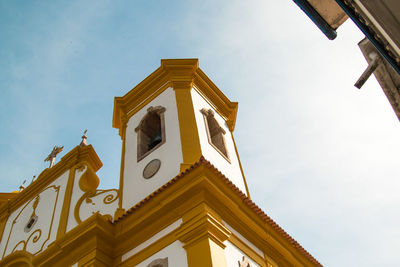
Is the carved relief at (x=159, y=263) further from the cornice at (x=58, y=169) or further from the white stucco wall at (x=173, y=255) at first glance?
the cornice at (x=58, y=169)

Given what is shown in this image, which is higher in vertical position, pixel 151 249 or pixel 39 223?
pixel 39 223

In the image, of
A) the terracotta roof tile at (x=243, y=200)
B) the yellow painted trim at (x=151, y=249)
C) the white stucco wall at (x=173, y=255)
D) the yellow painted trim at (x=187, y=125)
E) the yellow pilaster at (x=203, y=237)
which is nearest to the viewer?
the yellow pilaster at (x=203, y=237)

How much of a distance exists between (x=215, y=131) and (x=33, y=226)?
5008 mm

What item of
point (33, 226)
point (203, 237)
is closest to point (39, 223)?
point (33, 226)

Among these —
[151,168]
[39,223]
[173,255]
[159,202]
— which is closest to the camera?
[173,255]

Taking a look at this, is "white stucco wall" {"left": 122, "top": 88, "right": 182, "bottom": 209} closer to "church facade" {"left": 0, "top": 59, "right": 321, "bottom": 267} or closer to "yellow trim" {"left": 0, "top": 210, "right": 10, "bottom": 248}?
"church facade" {"left": 0, "top": 59, "right": 321, "bottom": 267}

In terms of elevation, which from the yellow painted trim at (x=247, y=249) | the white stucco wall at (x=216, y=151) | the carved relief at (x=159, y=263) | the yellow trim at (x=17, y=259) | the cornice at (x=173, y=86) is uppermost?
the cornice at (x=173, y=86)

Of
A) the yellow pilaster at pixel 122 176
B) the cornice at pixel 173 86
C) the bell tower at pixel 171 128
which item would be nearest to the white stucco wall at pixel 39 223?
the yellow pilaster at pixel 122 176

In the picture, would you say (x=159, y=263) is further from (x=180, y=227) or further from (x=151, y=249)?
(x=180, y=227)

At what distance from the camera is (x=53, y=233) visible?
29.5 ft

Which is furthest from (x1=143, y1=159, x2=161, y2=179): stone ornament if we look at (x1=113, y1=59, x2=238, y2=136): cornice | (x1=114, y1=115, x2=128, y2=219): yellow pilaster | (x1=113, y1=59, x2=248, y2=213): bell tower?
(x1=113, y1=59, x2=238, y2=136): cornice

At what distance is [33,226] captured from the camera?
32.0ft

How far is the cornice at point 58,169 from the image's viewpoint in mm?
10477

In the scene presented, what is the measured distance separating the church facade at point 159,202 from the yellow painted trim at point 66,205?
0.03 meters
